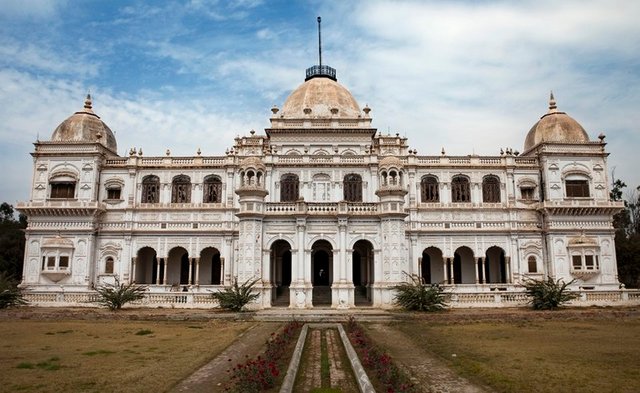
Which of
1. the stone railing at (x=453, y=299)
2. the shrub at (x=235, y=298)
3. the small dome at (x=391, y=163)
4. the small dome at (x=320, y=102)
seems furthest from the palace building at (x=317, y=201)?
the shrub at (x=235, y=298)

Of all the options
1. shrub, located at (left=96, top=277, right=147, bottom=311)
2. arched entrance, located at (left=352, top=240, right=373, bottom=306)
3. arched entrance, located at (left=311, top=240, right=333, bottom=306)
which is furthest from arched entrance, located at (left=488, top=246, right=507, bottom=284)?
shrub, located at (left=96, top=277, right=147, bottom=311)

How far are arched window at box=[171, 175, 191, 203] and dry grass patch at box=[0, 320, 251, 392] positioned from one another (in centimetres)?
1998

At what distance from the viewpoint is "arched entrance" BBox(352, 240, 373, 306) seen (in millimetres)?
33969

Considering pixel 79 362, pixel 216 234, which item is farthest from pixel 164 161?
pixel 79 362

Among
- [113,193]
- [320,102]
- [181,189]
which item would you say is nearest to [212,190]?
[181,189]

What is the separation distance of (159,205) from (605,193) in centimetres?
3670

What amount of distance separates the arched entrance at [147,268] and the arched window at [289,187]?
40.6 ft

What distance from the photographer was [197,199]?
4212cm

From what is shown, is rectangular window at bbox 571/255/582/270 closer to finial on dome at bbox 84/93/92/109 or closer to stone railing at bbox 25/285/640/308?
stone railing at bbox 25/285/640/308

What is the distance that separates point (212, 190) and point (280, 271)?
32.5 ft

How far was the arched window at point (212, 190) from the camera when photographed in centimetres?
4219

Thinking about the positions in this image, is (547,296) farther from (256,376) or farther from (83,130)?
(83,130)

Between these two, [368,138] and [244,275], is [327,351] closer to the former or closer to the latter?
[244,275]

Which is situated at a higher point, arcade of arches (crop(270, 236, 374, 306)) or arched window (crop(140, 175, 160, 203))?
arched window (crop(140, 175, 160, 203))
